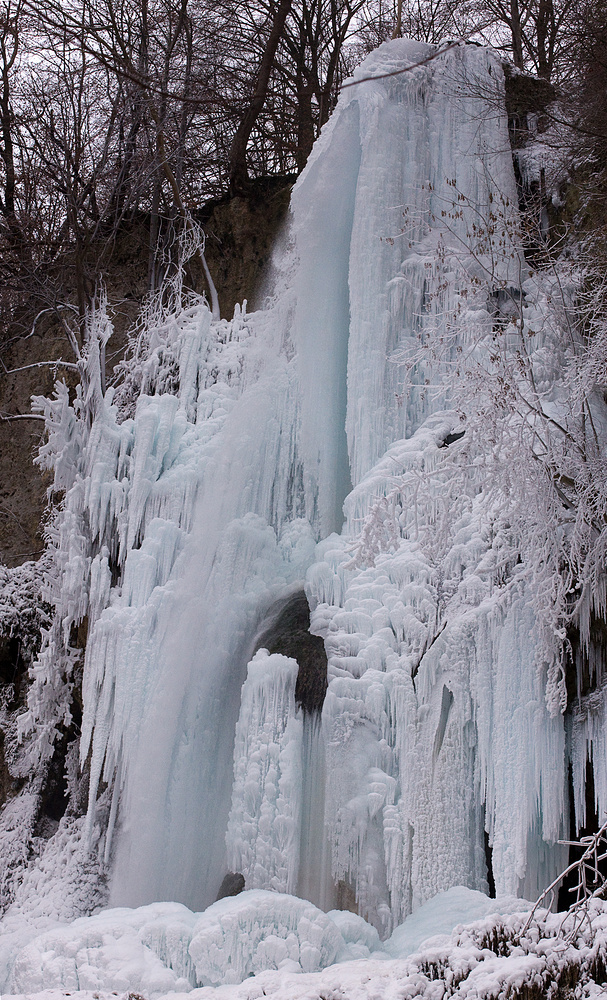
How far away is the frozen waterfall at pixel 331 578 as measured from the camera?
6250mm

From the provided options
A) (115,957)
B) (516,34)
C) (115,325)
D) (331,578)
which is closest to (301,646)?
(331,578)

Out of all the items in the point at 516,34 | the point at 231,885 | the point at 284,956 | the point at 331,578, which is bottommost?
the point at 284,956

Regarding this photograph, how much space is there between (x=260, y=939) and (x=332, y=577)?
9.44 ft

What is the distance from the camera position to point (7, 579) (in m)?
10.4

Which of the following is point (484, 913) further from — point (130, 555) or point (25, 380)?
point (25, 380)

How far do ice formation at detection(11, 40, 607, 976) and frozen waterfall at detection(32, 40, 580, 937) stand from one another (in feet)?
0.07

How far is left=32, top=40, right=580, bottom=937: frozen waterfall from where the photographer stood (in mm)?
6250

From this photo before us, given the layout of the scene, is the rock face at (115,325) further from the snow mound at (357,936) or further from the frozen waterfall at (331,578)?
the snow mound at (357,936)

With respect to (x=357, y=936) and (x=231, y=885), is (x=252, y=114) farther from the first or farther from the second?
(x=357, y=936)

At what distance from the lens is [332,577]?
7.38m

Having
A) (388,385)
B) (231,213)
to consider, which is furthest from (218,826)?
(231,213)

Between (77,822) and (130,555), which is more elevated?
(130,555)

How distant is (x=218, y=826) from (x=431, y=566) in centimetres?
281

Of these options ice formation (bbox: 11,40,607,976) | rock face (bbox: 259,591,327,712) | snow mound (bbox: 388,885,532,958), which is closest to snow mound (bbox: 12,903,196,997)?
ice formation (bbox: 11,40,607,976)
